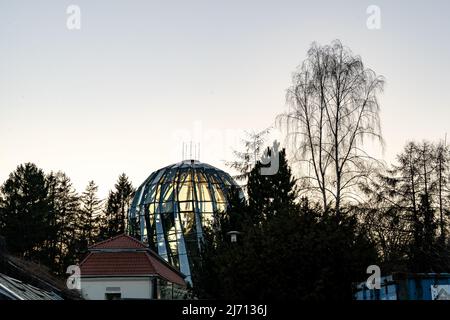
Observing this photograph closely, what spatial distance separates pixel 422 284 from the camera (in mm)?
14523

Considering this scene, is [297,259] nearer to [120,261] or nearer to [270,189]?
[270,189]

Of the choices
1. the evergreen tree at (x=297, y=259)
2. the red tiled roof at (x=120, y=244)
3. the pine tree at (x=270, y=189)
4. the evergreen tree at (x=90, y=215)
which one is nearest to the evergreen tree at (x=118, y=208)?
the evergreen tree at (x=90, y=215)

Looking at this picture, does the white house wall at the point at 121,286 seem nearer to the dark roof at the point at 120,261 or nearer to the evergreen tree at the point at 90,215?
the dark roof at the point at 120,261

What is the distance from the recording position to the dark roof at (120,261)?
36.8 meters

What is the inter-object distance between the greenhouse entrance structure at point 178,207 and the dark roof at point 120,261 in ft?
57.2

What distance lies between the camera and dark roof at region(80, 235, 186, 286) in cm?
3684

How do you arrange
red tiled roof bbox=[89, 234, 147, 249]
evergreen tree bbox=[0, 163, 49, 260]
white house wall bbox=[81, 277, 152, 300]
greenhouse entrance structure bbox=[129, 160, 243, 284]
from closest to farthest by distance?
1. white house wall bbox=[81, 277, 152, 300]
2. red tiled roof bbox=[89, 234, 147, 249]
3. greenhouse entrance structure bbox=[129, 160, 243, 284]
4. evergreen tree bbox=[0, 163, 49, 260]

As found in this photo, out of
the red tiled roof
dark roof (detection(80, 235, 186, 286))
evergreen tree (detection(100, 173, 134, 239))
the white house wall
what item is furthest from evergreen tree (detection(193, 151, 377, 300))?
evergreen tree (detection(100, 173, 134, 239))

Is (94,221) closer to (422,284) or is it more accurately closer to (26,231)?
(26,231)

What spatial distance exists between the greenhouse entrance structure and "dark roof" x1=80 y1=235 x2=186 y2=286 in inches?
687

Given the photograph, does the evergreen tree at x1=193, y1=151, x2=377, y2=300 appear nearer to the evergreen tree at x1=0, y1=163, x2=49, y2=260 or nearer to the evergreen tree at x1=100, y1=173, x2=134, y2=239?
the evergreen tree at x1=0, y1=163, x2=49, y2=260

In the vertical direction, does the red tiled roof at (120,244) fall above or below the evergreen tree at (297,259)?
above
